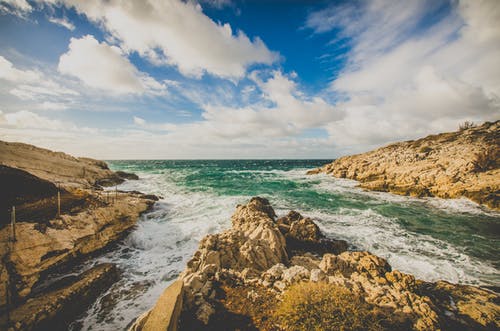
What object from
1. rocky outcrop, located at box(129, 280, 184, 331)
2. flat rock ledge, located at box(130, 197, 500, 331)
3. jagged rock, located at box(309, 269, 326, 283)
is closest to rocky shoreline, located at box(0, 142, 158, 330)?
flat rock ledge, located at box(130, 197, 500, 331)

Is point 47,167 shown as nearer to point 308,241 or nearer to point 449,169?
point 308,241

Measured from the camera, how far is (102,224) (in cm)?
1147

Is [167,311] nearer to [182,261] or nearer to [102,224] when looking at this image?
[182,261]

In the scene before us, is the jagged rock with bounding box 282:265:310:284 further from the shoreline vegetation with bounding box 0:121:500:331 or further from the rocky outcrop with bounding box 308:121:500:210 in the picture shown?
the rocky outcrop with bounding box 308:121:500:210

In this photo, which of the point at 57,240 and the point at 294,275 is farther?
the point at 57,240

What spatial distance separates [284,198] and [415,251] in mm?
14059

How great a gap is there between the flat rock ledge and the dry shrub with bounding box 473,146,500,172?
86.6 feet

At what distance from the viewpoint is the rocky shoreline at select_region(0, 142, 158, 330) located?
6.24m

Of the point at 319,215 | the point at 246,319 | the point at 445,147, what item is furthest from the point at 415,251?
the point at 445,147

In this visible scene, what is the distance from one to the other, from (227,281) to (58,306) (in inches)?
222

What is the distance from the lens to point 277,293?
589cm

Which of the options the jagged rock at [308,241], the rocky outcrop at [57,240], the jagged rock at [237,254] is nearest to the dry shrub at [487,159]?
the jagged rock at [308,241]

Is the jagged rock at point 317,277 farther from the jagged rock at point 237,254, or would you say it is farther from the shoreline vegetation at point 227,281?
the jagged rock at point 237,254

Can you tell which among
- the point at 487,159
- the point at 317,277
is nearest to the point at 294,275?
the point at 317,277
